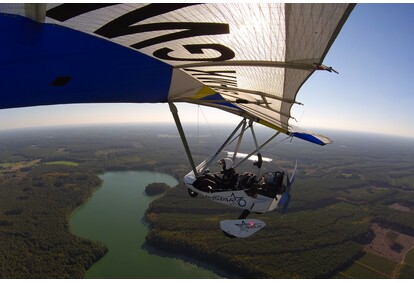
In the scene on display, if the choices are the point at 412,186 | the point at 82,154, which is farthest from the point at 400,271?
the point at 82,154

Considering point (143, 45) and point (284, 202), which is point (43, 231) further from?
point (143, 45)

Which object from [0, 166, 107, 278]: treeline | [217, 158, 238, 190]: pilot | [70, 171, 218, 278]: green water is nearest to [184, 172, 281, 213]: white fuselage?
[217, 158, 238, 190]: pilot

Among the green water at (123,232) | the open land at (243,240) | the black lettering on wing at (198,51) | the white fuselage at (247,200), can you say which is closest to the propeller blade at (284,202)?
the white fuselage at (247,200)

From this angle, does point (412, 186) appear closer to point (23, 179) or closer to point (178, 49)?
point (178, 49)

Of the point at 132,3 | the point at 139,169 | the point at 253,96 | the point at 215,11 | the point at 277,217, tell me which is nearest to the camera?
the point at 132,3

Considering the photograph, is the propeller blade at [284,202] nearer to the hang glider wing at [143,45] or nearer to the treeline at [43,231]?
the hang glider wing at [143,45]

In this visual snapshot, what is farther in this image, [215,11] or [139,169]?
[139,169]
